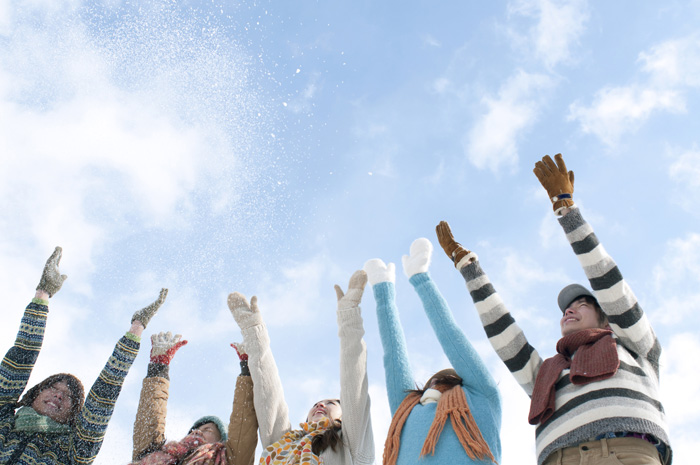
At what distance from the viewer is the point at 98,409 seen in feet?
19.1

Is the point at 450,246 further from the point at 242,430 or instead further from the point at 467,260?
the point at 242,430

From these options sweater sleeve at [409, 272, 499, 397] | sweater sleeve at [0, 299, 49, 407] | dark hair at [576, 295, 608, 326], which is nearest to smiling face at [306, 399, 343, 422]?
sweater sleeve at [409, 272, 499, 397]

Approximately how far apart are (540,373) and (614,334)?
2.09ft

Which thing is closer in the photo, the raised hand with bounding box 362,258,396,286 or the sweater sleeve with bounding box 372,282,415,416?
the sweater sleeve with bounding box 372,282,415,416

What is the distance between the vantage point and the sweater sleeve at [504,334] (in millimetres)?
4758

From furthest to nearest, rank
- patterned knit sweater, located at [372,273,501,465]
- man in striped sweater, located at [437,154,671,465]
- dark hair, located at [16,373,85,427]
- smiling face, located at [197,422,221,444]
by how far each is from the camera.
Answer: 1. dark hair, located at [16,373,85,427]
2. smiling face, located at [197,422,221,444]
3. patterned knit sweater, located at [372,273,501,465]
4. man in striped sweater, located at [437,154,671,465]

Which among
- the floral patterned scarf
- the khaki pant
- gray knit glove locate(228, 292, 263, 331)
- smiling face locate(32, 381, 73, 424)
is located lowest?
the khaki pant

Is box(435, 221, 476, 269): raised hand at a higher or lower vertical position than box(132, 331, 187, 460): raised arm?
higher

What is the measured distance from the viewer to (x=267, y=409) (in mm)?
5527

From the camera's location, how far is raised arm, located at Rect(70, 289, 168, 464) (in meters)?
5.75

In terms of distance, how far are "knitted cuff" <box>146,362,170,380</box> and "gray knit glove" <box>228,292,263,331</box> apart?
98cm

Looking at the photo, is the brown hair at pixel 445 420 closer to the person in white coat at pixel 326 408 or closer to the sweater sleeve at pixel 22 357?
the person in white coat at pixel 326 408

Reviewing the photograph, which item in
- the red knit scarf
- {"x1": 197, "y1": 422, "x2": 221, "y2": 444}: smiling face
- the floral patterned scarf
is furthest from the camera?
{"x1": 197, "y1": 422, "x2": 221, "y2": 444}: smiling face

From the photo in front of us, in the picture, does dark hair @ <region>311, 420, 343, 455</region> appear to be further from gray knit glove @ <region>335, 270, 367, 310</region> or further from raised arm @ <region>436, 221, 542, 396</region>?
raised arm @ <region>436, 221, 542, 396</region>
